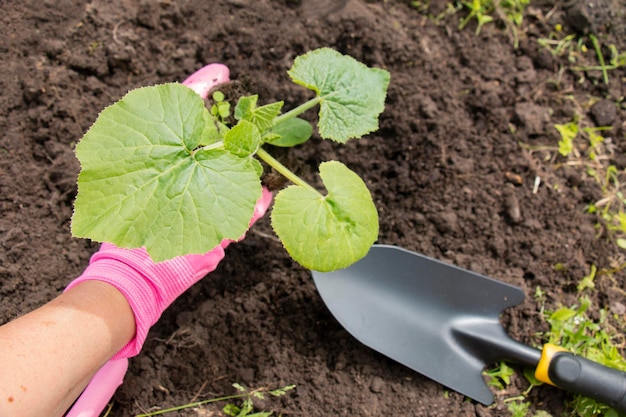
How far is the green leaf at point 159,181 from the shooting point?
1525 millimetres

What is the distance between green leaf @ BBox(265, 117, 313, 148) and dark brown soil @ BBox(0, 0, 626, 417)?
0.89ft

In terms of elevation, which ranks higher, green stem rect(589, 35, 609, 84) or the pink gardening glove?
green stem rect(589, 35, 609, 84)

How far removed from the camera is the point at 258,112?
71.4 inches

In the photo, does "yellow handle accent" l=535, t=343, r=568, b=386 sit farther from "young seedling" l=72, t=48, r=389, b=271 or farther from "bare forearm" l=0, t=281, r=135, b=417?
"bare forearm" l=0, t=281, r=135, b=417

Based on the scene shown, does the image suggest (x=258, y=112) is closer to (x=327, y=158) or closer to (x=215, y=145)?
(x=215, y=145)

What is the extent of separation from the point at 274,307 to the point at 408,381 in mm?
558

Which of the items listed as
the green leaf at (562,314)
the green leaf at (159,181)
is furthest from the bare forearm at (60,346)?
the green leaf at (562,314)

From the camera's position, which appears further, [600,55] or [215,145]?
[600,55]

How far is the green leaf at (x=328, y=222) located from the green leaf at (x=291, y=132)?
1.06ft

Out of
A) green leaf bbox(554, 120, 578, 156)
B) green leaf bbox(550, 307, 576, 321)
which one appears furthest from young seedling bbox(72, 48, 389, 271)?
green leaf bbox(554, 120, 578, 156)

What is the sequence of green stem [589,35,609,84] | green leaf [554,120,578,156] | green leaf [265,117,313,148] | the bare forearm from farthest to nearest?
1. green stem [589,35,609,84]
2. green leaf [554,120,578,156]
3. green leaf [265,117,313,148]
4. the bare forearm

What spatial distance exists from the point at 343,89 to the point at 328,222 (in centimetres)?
53

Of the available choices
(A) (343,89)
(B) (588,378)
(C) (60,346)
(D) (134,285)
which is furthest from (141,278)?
(B) (588,378)

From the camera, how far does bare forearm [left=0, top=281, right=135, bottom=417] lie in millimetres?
1454
